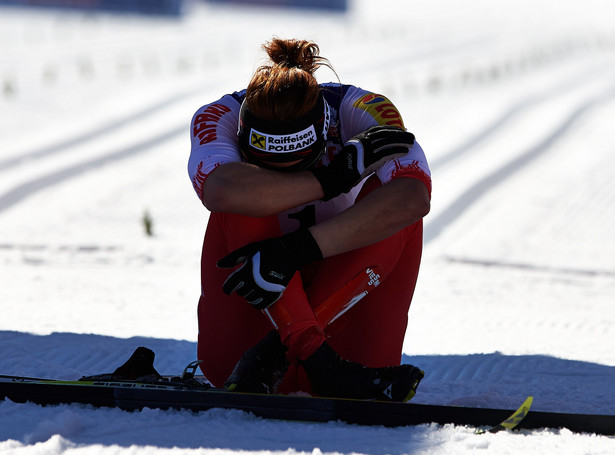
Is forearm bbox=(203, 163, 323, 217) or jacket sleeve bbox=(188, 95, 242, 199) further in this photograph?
jacket sleeve bbox=(188, 95, 242, 199)

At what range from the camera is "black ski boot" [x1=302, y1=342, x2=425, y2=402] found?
7.95ft

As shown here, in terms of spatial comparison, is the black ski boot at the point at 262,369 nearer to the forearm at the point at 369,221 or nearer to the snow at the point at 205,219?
the snow at the point at 205,219

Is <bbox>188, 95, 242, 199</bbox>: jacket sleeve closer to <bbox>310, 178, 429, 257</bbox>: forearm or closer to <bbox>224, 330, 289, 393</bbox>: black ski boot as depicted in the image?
<bbox>310, 178, 429, 257</bbox>: forearm

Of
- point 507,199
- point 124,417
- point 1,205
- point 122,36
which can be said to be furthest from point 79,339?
point 122,36

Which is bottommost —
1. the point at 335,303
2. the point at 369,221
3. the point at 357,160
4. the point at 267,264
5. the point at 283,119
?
the point at 335,303

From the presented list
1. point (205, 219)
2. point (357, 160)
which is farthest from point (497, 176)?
point (357, 160)

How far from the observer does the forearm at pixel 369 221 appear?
2.52 m

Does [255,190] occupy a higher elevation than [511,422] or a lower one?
higher

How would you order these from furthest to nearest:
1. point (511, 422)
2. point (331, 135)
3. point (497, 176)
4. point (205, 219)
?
point (497, 176)
point (205, 219)
point (331, 135)
point (511, 422)

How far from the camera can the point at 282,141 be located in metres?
2.60

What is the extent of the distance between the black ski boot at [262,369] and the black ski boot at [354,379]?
0.09m

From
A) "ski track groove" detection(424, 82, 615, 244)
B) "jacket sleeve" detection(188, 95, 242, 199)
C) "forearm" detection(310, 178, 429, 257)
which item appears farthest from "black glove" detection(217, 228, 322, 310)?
"ski track groove" detection(424, 82, 615, 244)

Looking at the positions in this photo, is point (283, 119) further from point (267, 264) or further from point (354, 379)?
point (354, 379)

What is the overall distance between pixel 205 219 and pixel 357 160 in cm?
546
